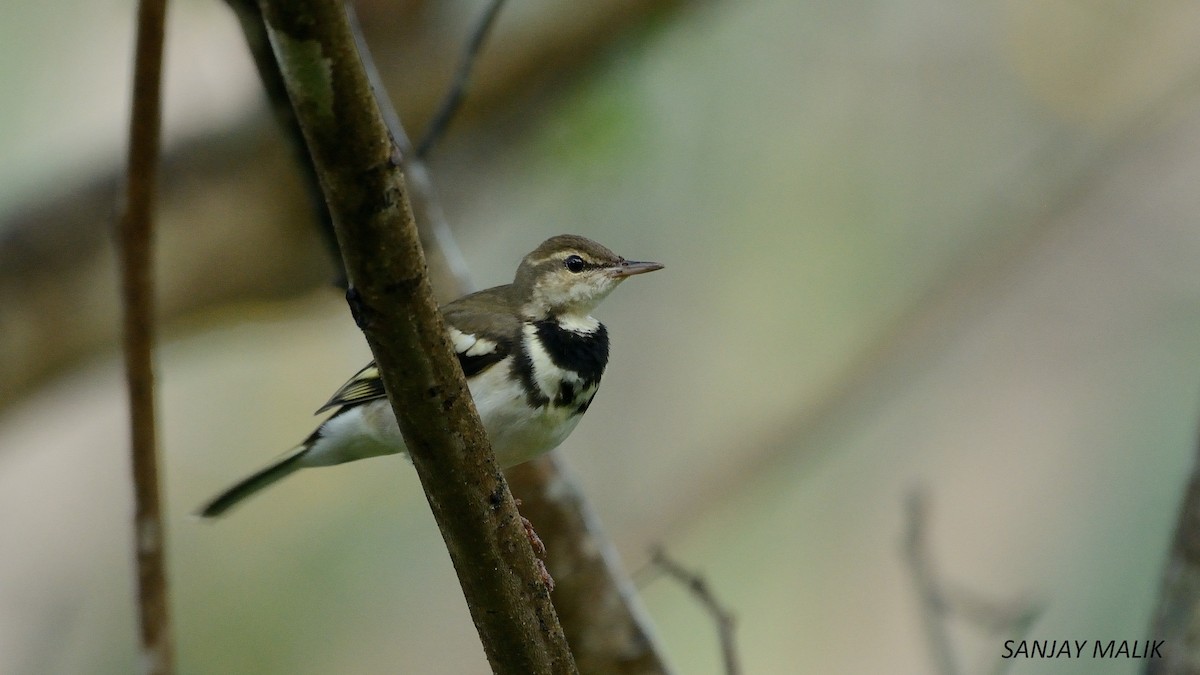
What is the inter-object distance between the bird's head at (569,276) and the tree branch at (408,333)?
1.96m

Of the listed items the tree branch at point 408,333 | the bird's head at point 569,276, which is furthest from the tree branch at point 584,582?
the tree branch at point 408,333

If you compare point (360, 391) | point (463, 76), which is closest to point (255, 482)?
point (360, 391)

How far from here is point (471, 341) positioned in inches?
160

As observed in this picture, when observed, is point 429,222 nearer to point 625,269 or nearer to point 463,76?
point 463,76

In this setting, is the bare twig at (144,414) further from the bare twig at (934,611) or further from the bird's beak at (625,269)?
the bare twig at (934,611)

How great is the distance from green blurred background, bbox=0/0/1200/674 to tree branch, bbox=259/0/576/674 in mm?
4561

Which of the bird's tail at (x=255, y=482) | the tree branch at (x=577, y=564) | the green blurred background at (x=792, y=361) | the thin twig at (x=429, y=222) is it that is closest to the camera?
the tree branch at (x=577, y=564)

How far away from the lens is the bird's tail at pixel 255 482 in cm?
437

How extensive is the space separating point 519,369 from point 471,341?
230mm

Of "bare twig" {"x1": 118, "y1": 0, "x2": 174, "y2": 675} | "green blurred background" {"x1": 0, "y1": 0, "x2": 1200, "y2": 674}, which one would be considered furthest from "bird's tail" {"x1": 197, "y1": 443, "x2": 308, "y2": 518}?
"green blurred background" {"x1": 0, "y1": 0, "x2": 1200, "y2": 674}

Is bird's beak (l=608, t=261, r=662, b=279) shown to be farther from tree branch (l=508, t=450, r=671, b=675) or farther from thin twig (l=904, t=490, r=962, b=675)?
thin twig (l=904, t=490, r=962, b=675)

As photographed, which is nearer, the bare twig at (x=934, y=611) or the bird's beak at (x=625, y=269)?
the bare twig at (x=934, y=611)

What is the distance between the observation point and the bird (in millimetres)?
3861

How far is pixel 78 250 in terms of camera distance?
5.73 m
